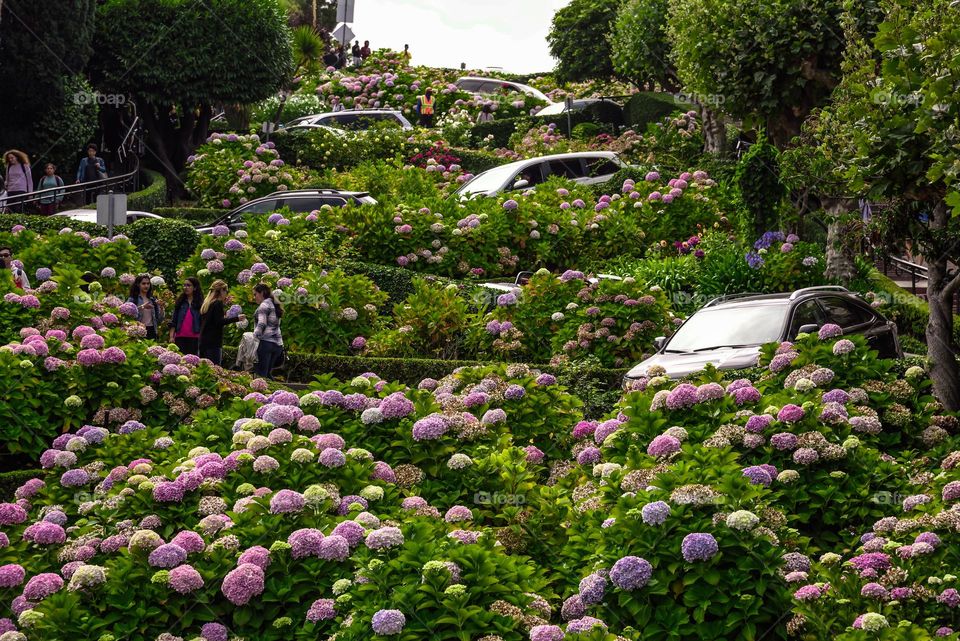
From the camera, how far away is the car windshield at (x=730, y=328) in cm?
1312

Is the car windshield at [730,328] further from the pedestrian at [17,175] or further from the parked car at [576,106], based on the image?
the parked car at [576,106]

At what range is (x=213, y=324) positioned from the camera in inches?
584

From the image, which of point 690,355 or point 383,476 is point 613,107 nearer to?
point 690,355

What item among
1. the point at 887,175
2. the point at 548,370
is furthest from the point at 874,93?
the point at 548,370

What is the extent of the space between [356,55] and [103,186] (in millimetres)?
26716

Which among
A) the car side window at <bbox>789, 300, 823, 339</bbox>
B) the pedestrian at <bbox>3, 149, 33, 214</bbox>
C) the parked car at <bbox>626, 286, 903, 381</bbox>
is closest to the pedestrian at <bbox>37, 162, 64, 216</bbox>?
the pedestrian at <bbox>3, 149, 33, 214</bbox>

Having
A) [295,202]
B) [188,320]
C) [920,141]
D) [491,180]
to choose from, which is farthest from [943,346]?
[491,180]

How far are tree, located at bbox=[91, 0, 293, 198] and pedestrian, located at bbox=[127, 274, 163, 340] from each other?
15.9m

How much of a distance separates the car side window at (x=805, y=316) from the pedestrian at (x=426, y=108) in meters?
30.3

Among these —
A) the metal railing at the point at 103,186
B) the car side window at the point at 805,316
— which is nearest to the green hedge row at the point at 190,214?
the metal railing at the point at 103,186

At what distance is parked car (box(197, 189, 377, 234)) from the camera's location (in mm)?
22375

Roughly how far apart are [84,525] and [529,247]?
13725 mm

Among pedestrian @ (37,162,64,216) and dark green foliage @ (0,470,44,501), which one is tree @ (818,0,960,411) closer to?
dark green foliage @ (0,470,44,501)

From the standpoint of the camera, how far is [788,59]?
1917cm
